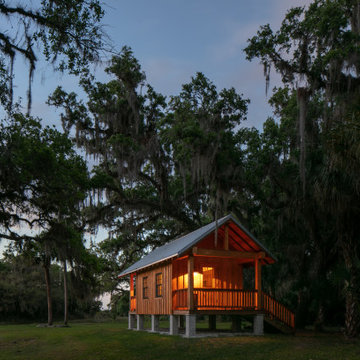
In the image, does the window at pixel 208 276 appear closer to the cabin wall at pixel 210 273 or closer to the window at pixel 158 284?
the cabin wall at pixel 210 273

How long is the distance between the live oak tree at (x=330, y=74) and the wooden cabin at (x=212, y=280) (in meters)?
3.23

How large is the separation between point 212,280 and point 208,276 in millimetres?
266

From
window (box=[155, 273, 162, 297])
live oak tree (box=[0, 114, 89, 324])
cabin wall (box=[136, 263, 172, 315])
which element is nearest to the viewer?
live oak tree (box=[0, 114, 89, 324])

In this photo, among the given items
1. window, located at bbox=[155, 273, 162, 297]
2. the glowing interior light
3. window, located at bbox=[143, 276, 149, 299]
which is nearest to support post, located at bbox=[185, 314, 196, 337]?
the glowing interior light

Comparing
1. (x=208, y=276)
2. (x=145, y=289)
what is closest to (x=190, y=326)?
(x=208, y=276)

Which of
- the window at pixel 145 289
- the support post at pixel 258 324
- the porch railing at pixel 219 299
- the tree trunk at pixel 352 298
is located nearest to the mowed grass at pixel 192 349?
the tree trunk at pixel 352 298

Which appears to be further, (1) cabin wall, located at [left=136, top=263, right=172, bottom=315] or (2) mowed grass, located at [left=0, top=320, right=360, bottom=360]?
(1) cabin wall, located at [left=136, top=263, right=172, bottom=315]

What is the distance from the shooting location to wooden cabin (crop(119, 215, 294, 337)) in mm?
16266

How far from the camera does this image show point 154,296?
19375 millimetres

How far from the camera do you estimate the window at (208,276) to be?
18.6m

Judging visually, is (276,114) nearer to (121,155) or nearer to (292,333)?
(121,155)

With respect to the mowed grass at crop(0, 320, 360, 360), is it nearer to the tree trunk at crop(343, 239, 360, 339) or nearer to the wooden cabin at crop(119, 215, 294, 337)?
the tree trunk at crop(343, 239, 360, 339)

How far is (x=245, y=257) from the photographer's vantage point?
17359 millimetres

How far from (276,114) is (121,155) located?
7981 millimetres
